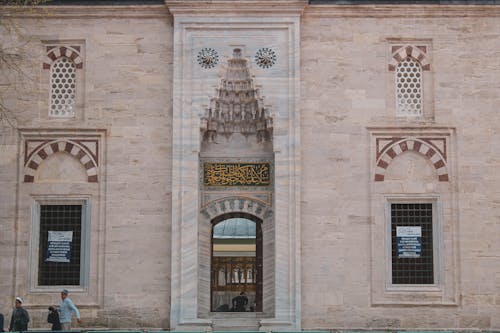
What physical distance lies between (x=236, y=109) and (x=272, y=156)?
3.81 feet

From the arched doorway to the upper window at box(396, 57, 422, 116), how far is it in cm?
363

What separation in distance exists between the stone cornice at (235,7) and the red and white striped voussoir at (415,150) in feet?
10.4

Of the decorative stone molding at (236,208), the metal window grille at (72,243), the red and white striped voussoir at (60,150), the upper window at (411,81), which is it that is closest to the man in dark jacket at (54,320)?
the metal window grille at (72,243)

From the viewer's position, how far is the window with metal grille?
52.3ft

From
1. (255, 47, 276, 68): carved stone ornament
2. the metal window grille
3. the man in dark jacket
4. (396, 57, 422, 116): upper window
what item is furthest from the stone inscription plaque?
the man in dark jacket

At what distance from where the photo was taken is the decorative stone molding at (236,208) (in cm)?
1623

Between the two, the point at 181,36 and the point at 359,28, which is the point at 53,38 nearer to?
the point at 181,36

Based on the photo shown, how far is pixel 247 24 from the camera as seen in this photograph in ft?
52.9

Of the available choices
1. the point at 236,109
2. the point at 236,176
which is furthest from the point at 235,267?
the point at 236,109

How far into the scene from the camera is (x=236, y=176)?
1641cm

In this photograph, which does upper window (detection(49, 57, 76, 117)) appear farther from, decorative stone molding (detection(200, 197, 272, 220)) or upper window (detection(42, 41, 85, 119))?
decorative stone molding (detection(200, 197, 272, 220))

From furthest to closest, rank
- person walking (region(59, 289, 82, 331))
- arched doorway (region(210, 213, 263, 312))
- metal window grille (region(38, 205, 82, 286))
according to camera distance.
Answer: arched doorway (region(210, 213, 263, 312)) → metal window grille (region(38, 205, 82, 286)) → person walking (region(59, 289, 82, 331))

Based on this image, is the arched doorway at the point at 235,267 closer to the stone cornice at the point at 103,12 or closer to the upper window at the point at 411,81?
the upper window at the point at 411,81

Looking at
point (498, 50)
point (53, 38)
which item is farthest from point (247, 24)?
point (498, 50)
